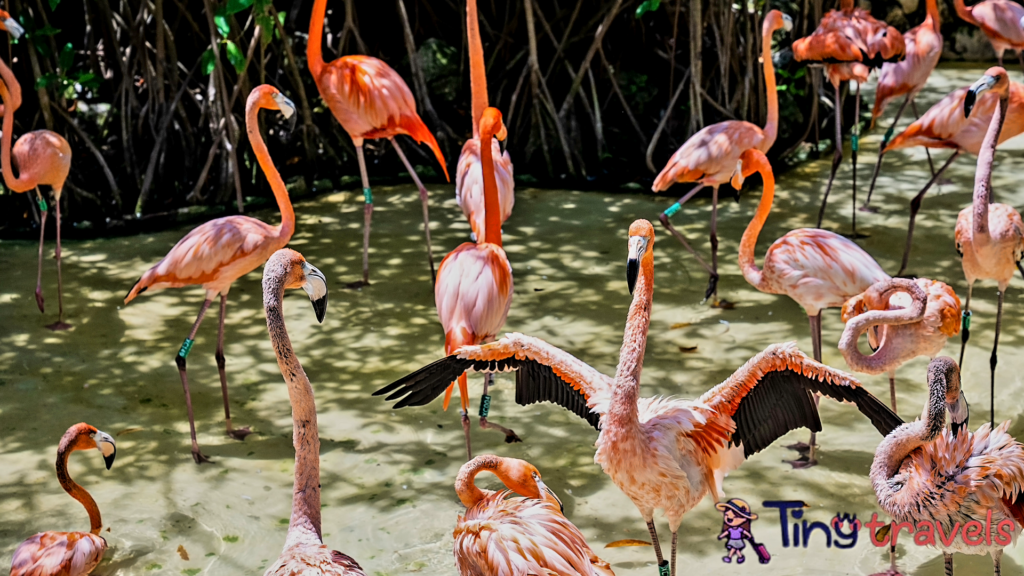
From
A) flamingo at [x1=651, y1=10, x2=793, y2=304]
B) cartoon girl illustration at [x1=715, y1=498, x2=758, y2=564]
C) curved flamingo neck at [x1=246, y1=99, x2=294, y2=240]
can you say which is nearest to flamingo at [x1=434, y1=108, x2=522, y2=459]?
curved flamingo neck at [x1=246, y1=99, x2=294, y2=240]

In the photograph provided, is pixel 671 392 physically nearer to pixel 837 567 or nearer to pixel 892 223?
pixel 837 567

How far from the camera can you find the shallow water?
12.6 feet

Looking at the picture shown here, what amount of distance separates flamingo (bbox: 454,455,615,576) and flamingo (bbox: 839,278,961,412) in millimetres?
1545

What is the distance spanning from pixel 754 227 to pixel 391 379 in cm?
193

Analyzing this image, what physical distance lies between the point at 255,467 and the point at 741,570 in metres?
2.07

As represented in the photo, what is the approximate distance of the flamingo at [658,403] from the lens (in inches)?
127

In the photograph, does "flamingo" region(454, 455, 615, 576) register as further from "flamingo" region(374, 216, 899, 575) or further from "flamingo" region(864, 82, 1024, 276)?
"flamingo" region(864, 82, 1024, 276)

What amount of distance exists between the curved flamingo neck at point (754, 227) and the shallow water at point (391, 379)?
1.77ft

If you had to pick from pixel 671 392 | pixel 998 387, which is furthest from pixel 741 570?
pixel 998 387

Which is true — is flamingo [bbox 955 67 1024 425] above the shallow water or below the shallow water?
above

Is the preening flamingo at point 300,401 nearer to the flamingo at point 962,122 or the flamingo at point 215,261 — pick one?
the flamingo at point 215,261

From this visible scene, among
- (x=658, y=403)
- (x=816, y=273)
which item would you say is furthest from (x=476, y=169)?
(x=658, y=403)

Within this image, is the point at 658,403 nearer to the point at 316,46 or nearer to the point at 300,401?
the point at 300,401

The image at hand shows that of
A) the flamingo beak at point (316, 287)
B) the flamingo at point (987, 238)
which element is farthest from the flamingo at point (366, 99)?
the flamingo beak at point (316, 287)
